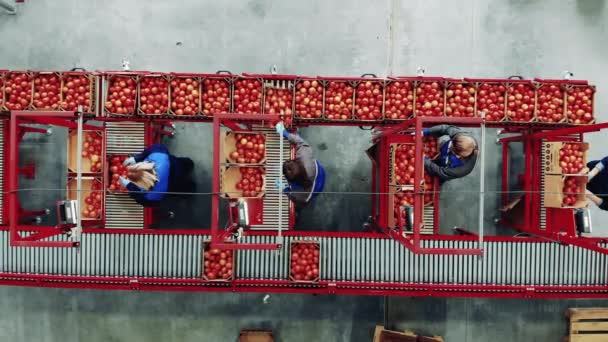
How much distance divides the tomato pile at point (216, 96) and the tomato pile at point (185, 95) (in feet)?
0.44

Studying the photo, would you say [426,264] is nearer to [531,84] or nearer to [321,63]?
[531,84]

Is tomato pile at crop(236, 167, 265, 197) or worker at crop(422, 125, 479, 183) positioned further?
tomato pile at crop(236, 167, 265, 197)

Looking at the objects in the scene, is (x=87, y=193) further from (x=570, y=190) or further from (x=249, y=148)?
(x=570, y=190)

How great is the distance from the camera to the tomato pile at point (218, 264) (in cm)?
575

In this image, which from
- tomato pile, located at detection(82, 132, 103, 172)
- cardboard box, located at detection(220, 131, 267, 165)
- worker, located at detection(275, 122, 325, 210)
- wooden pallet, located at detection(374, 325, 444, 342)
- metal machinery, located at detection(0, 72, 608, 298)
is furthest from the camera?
wooden pallet, located at detection(374, 325, 444, 342)

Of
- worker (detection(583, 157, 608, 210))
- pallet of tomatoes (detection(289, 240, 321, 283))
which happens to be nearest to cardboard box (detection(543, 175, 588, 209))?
worker (detection(583, 157, 608, 210))

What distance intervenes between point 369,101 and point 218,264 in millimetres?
3402

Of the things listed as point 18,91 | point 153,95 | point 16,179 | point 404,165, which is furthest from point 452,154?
point 18,91

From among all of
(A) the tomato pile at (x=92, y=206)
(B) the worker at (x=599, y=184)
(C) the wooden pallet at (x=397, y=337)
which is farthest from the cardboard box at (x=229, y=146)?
(B) the worker at (x=599, y=184)

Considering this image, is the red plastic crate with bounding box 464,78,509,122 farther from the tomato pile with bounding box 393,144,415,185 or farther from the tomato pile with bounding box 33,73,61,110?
the tomato pile with bounding box 33,73,61,110

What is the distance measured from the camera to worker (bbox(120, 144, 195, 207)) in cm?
510

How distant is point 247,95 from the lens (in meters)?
5.62

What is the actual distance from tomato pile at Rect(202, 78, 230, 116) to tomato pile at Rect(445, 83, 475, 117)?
10.8ft

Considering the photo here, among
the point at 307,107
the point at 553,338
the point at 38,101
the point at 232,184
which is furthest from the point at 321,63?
the point at 553,338
